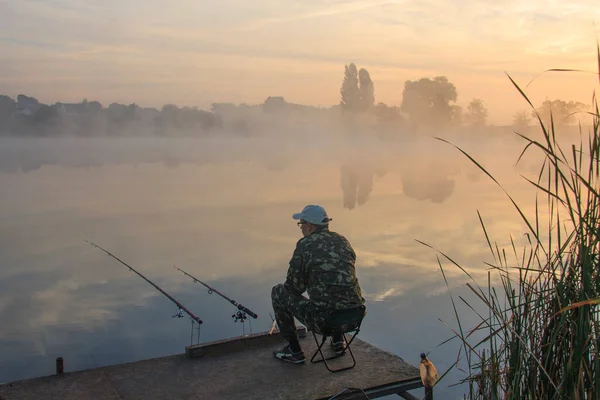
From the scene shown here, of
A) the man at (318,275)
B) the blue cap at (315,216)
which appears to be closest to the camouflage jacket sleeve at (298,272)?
the man at (318,275)

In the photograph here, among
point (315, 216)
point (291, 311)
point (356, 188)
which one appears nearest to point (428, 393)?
point (291, 311)

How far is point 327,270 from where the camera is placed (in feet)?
16.3

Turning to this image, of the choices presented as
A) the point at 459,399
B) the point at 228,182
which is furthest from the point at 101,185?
the point at 459,399

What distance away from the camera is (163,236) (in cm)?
1562

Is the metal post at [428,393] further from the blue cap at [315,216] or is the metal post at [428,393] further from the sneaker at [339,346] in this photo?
the blue cap at [315,216]

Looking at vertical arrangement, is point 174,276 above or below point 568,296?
below

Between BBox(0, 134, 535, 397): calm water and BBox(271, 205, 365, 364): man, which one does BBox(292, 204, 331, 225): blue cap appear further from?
BBox(0, 134, 535, 397): calm water

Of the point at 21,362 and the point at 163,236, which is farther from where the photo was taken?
the point at 163,236

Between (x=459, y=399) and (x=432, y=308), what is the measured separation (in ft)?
9.38

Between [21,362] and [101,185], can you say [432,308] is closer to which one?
[21,362]

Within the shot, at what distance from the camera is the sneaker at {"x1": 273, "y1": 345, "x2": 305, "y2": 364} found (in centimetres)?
541

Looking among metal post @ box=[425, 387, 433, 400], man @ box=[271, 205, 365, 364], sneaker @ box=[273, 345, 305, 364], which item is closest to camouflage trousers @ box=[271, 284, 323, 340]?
man @ box=[271, 205, 365, 364]

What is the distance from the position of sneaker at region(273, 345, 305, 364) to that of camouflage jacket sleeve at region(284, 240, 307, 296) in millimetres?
560

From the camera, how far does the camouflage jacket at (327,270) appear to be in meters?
4.98
